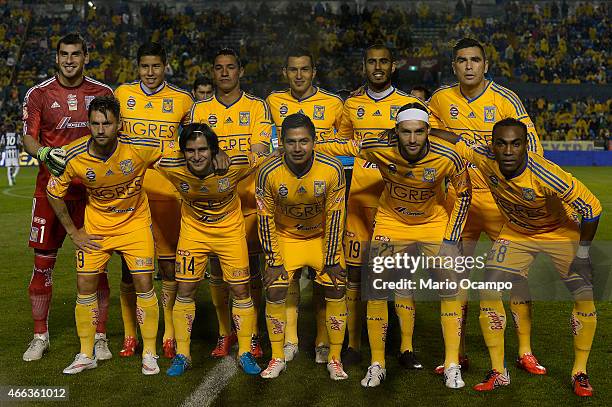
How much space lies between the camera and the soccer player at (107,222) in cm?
550

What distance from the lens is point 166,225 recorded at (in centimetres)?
629

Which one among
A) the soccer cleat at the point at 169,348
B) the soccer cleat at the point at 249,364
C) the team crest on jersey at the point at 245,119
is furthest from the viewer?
the team crest on jersey at the point at 245,119

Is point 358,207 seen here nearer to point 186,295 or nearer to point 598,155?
point 186,295

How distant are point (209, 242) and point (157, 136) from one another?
45.2 inches

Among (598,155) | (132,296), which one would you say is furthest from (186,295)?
(598,155)

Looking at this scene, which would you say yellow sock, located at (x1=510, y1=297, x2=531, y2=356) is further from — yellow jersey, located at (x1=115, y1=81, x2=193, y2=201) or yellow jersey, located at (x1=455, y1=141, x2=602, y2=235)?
yellow jersey, located at (x1=115, y1=81, x2=193, y2=201)

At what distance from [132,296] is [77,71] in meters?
1.83

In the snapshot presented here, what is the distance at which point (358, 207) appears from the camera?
6.07 m

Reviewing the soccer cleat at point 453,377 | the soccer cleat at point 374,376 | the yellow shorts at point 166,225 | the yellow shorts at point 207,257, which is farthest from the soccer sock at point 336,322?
the yellow shorts at point 166,225

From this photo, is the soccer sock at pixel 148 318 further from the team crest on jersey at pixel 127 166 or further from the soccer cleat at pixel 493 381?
the soccer cleat at pixel 493 381

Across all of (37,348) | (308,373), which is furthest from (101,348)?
(308,373)

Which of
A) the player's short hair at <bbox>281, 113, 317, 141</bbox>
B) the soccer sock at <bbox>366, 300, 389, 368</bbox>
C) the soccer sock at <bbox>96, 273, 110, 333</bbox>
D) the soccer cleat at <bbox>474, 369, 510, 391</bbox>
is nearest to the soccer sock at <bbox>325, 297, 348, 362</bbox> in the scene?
the soccer sock at <bbox>366, 300, 389, 368</bbox>

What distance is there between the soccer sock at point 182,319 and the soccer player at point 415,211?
1.30 meters

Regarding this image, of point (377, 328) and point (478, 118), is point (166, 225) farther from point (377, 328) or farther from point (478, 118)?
point (478, 118)
